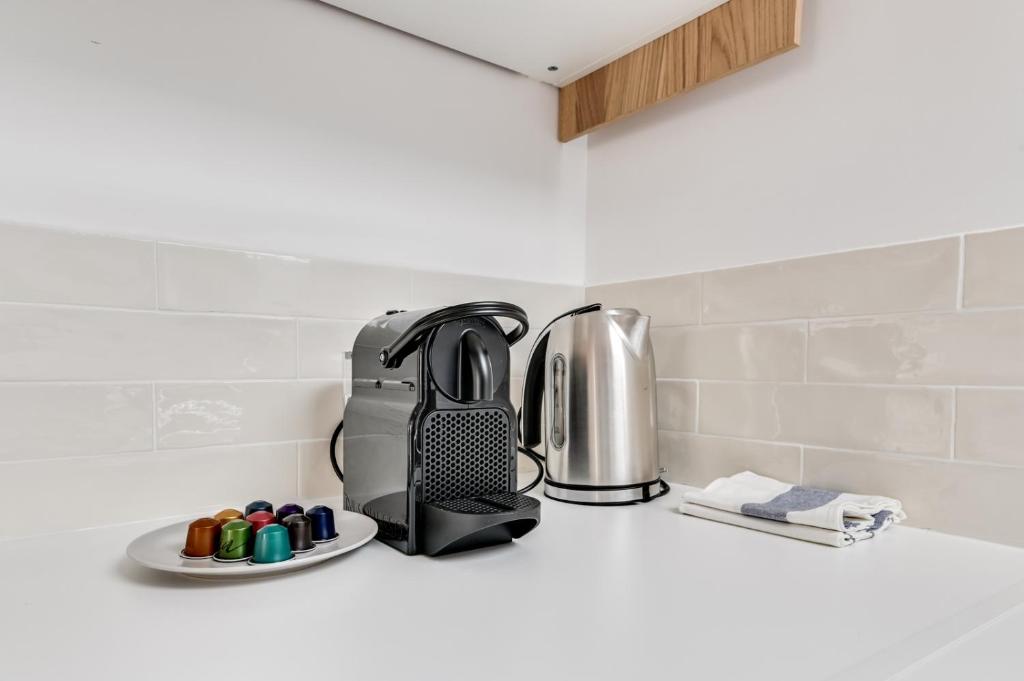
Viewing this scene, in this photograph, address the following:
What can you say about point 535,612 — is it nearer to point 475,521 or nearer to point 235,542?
point 475,521

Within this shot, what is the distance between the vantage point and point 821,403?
31.9 inches

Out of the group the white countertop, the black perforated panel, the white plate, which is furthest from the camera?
the black perforated panel

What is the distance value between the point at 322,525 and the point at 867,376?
0.66 meters

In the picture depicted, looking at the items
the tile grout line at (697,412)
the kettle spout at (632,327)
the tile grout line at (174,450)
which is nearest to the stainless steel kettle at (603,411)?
the kettle spout at (632,327)

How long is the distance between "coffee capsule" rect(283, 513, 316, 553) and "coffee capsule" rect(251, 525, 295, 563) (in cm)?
2

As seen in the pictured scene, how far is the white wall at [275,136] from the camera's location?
695mm

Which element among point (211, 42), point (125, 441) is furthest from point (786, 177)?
point (125, 441)

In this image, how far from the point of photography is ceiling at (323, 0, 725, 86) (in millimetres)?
863

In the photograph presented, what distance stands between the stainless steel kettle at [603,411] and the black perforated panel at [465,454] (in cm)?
19

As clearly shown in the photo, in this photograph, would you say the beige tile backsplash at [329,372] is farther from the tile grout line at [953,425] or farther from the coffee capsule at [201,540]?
the coffee capsule at [201,540]

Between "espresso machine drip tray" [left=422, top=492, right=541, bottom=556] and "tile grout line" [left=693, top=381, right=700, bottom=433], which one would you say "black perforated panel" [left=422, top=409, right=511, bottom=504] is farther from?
"tile grout line" [left=693, top=381, right=700, bottom=433]

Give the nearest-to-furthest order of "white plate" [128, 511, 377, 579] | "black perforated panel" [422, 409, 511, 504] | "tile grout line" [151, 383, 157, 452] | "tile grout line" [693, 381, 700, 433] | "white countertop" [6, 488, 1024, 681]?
"white countertop" [6, 488, 1024, 681] < "white plate" [128, 511, 377, 579] < "black perforated panel" [422, 409, 511, 504] < "tile grout line" [151, 383, 157, 452] < "tile grout line" [693, 381, 700, 433]

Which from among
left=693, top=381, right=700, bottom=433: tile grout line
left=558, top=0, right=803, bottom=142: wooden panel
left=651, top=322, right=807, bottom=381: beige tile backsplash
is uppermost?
left=558, top=0, right=803, bottom=142: wooden panel

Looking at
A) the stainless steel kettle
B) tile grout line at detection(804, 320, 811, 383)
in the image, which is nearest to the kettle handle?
the stainless steel kettle
